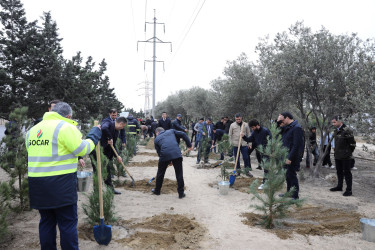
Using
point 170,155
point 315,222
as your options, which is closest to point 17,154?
point 170,155

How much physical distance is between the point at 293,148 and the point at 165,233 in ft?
10.3

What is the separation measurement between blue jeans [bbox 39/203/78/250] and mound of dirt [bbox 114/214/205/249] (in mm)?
888

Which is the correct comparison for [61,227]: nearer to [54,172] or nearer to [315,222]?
[54,172]

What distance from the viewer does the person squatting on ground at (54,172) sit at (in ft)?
8.75

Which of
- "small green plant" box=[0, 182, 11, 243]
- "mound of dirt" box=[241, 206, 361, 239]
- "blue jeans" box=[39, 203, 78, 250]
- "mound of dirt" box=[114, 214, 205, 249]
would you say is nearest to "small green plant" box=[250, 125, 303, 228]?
"mound of dirt" box=[241, 206, 361, 239]

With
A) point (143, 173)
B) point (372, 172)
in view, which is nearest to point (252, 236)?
point (143, 173)

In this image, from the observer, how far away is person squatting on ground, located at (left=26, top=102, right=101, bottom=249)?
105 inches

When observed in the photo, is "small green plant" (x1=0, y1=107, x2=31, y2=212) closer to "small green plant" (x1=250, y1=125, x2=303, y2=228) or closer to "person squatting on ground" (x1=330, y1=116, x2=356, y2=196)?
"small green plant" (x1=250, y1=125, x2=303, y2=228)

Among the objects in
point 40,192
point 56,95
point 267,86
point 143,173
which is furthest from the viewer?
point 56,95

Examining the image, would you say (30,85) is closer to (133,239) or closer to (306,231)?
(133,239)

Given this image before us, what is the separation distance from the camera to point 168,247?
347 cm

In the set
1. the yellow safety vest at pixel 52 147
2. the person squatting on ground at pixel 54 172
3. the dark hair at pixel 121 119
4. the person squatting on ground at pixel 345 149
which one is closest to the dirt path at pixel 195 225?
the person squatting on ground at pixel 345 149

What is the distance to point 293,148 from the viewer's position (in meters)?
5.49

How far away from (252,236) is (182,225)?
107 centimetres
